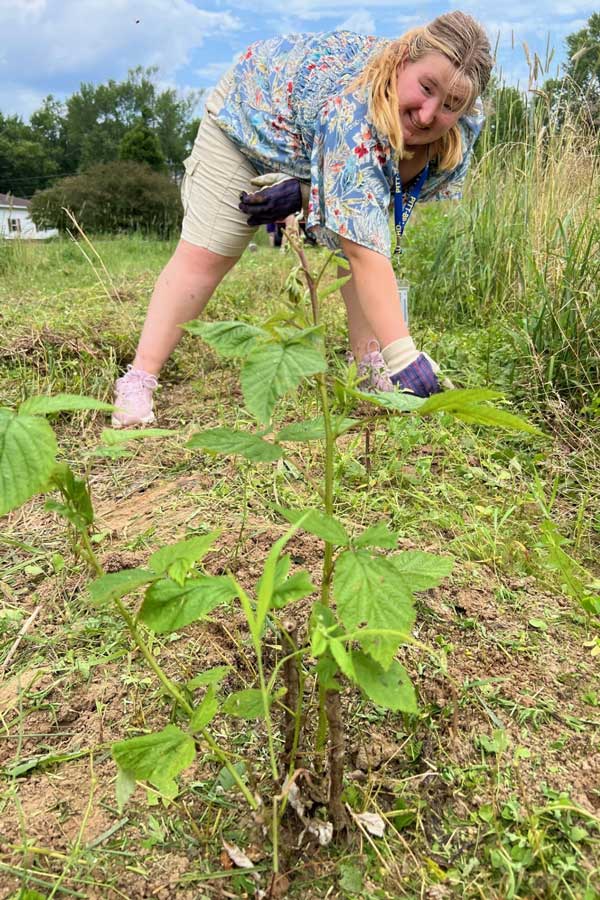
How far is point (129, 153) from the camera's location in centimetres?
3422

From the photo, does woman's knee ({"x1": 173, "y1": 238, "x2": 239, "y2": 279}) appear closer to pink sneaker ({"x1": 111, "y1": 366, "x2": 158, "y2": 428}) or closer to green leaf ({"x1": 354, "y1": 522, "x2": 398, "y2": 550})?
pink sneaker ({"x1": 111, "y1": 366, "x2": 158, "y2": 428})

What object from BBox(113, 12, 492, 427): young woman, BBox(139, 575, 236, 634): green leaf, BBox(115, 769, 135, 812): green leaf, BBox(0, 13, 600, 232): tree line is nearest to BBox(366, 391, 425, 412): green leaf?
BBox(139, 575, 236, 634): green leaf

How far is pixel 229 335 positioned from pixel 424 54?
5.41 ft

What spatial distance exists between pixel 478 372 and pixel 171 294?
3.62ft

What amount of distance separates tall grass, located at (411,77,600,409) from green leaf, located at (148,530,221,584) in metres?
1.60

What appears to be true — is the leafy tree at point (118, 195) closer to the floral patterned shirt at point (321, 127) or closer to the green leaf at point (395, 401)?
the floral patterned shirt at point (321, 127)

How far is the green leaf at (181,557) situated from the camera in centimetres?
67

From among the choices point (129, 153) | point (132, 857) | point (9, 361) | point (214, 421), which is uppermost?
point (129, 153)

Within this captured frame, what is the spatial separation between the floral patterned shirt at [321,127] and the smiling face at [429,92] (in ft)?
0.37

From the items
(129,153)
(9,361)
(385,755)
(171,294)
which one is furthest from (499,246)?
(129,153)

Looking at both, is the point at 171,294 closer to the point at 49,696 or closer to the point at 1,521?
the point at 1,521

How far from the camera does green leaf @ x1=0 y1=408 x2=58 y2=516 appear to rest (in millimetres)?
547

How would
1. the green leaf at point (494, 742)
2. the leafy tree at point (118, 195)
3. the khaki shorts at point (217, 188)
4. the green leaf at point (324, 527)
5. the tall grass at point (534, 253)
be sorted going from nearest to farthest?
the green leaf at point (324, 527) < the green leaf at point (494, 742) < the tall grass at point (534, 253) < the khaki shorts at point (217, 188) < the leafy tree at point (118, 195)

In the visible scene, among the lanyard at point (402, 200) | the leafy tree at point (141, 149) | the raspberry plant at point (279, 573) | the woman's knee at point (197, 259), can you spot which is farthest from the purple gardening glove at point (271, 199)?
the leafy tree at point (141, 149)
